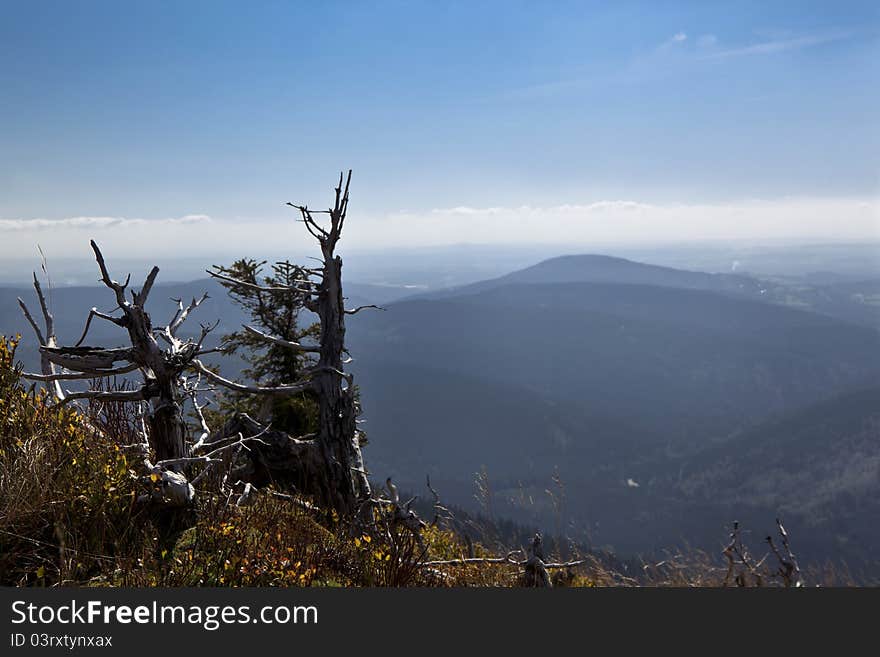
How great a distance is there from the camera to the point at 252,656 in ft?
13.4

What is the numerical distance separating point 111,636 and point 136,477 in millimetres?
1625

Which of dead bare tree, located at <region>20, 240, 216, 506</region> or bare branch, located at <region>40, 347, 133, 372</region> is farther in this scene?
bare branch, located at <region>40, 347, 133, 372</region>

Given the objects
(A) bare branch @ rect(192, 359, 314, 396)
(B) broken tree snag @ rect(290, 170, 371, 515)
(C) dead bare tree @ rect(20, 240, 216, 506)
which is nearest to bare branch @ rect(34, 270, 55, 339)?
(C) dead bare tree @ rect(20, 240, 216, 506)

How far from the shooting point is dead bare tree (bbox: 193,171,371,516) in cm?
923

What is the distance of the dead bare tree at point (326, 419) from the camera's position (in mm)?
9227

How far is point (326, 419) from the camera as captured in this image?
9469 millimetres

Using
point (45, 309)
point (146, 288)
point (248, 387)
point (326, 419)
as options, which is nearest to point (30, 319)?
point (45, 309)

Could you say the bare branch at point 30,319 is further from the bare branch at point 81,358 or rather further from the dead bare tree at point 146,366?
the bare branch at point 81,358

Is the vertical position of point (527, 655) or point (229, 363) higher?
point (527, 655)

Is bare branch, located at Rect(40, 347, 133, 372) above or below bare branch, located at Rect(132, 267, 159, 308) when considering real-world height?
below

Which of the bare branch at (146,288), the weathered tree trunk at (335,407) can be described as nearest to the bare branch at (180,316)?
the bare branch at (146,288)

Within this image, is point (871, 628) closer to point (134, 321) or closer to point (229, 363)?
point (134, 321)

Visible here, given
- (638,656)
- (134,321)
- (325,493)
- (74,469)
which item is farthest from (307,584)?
(325,493)

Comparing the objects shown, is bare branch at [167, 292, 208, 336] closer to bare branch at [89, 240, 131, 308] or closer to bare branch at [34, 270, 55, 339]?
bare branch at [89, 240, 131, 308]
